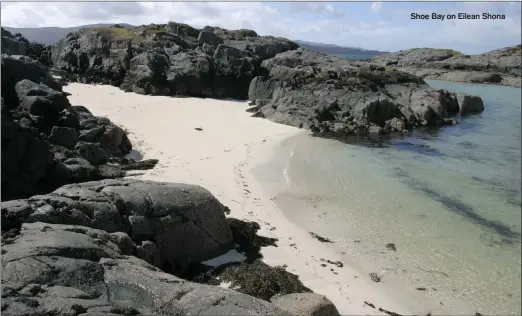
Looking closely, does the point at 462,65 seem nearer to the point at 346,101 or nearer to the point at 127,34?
the point at 346,101

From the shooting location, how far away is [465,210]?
18781 mm

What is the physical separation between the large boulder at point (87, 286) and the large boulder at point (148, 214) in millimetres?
1121

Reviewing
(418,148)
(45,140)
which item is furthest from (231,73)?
(45,140)

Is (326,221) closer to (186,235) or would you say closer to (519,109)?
(186,235)

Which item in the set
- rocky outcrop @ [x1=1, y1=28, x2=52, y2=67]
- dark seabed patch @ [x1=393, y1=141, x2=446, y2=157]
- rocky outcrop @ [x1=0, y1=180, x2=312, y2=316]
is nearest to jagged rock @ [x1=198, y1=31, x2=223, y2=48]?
rocky outcrop @ [x1=1, y1=28, x2=52, y2=67]

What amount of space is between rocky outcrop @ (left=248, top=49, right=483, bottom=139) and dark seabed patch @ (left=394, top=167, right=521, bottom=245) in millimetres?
10686

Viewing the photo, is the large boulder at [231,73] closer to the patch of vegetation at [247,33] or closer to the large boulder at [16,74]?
the patch of vegetation at [247,33]

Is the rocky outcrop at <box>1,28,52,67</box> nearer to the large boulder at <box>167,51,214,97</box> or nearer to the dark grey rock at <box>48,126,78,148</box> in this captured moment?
the large boulder at <box>167,51,214,97</box>

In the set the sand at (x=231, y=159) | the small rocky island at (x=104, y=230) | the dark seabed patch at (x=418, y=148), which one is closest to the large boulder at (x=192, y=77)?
the sand at (x=231, y=159)

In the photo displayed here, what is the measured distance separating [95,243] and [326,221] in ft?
31.8

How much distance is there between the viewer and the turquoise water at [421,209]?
12.9 meters

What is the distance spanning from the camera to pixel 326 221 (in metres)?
16.5

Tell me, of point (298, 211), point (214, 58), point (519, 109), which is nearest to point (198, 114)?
point (214, 58)

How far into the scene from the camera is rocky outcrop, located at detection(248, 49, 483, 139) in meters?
35.1
